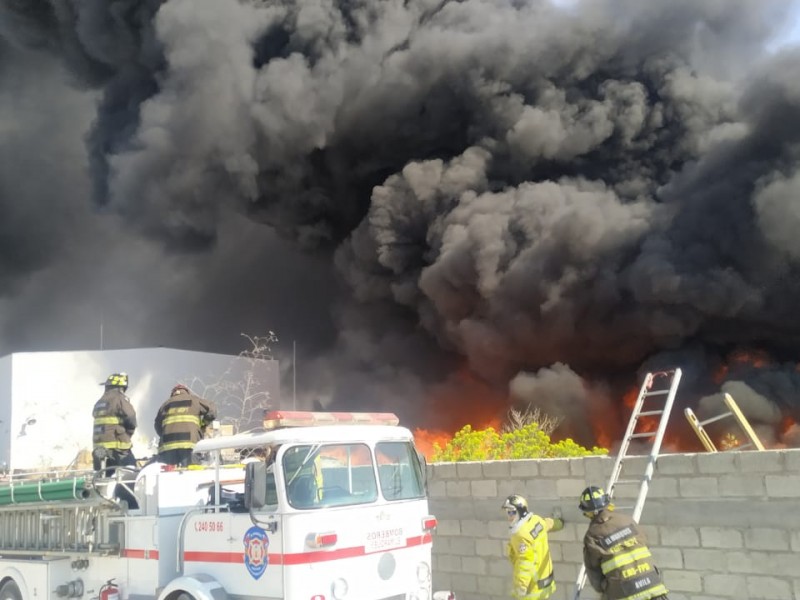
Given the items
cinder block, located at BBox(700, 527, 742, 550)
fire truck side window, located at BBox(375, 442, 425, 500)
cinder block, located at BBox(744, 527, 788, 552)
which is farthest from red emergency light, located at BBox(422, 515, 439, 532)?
cinder block, located at BBox(744, 527, 788, 552)

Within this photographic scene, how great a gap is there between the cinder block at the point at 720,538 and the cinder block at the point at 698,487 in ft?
0.82

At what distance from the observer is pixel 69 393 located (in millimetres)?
19938

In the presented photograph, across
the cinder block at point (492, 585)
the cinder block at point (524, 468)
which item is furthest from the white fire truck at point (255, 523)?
the cinder block at point (492, 585)

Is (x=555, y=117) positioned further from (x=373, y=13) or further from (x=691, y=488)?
(x=691, y=488)

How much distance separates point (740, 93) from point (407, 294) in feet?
35.5

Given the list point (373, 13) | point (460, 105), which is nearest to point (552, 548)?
point (460, 105)

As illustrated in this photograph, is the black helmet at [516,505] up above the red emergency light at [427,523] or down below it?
above

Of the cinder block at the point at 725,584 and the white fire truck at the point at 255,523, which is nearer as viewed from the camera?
the white fire truck at the point at 255,523

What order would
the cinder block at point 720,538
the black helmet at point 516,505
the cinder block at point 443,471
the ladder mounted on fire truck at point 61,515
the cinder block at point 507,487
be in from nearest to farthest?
the black helmet at point 516,505, the cinder block at point 720,538, the ladder mounted on fire truck at point 61,515, the cinder block at point 507,487, the cinder block at point 443,471

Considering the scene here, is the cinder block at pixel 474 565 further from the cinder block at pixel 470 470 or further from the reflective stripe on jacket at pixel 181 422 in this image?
the reflective stripe on jacket at pixel 181 422

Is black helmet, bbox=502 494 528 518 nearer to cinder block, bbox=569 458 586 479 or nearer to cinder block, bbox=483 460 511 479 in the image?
cinder block, bbox=569 458 586 479

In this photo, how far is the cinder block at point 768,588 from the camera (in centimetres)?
540

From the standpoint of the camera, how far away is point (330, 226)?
2616 cm

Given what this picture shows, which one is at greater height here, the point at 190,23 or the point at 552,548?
the point at 190,23
